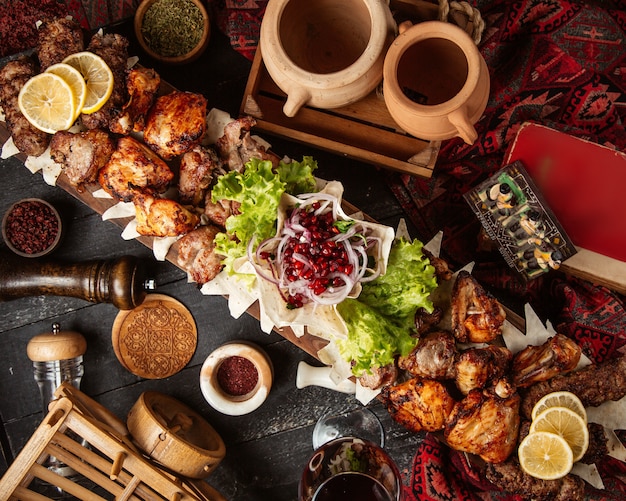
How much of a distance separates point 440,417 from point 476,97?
4.80 ft

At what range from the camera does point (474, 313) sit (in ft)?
8.79

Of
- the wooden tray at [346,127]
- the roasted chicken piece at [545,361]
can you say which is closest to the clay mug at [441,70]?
the wooden tray at [346,127]

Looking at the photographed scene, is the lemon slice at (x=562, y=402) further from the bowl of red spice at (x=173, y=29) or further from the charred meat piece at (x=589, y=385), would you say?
the bowl of red spice at (x=173, y=29)

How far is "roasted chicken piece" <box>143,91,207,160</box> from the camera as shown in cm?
270

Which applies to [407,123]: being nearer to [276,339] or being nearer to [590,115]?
[590,115]

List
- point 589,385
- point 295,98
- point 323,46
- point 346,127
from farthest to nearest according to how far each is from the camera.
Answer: point 346,127, point 323,46, point 589,385, point 295,98

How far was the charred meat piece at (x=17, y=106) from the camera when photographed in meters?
2.79

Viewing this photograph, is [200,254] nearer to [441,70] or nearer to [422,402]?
[422,402]

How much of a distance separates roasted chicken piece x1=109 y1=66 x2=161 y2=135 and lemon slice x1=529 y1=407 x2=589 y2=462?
2346 millimetres

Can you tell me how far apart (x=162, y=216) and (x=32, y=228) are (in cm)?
116

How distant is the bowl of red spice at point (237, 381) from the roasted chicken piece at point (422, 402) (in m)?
0.87

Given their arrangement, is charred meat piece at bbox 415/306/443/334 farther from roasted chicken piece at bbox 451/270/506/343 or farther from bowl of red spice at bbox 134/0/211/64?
bowl of red spice at bbox 134/0/211/64

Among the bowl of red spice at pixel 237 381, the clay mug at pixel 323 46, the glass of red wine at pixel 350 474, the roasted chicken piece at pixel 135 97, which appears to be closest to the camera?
the clay mug at pixel 323 46

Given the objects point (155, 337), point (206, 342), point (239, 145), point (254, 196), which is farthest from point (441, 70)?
point (155, 337)
